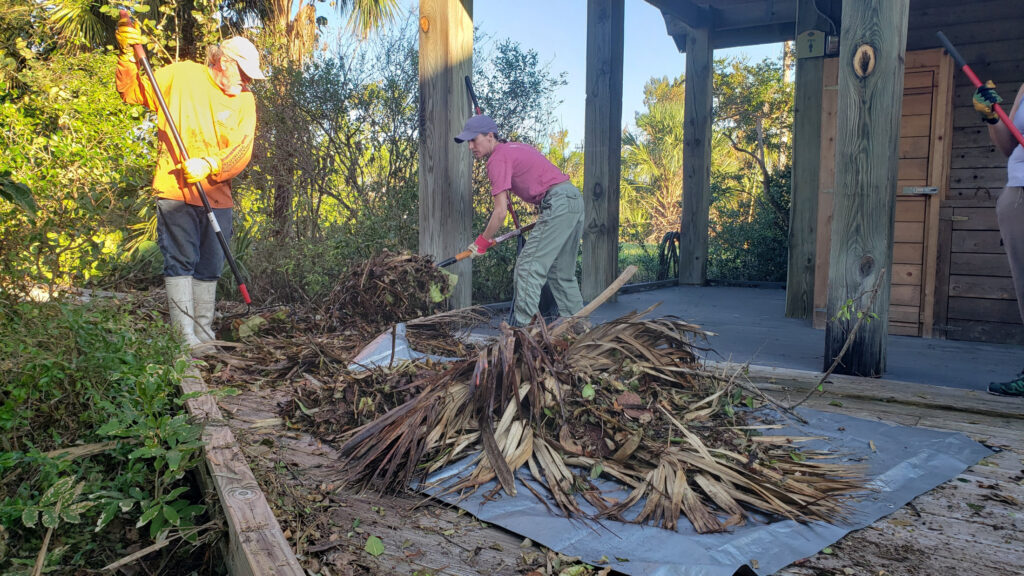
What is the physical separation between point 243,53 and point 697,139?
6.77 meters

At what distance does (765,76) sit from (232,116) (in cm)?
1529

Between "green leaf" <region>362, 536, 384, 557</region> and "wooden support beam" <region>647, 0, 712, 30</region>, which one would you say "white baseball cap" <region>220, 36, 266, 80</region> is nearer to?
"green leaf" <region>362, 536, 384, 557</region>

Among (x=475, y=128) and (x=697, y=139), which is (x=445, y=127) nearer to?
(x=475, y=128)

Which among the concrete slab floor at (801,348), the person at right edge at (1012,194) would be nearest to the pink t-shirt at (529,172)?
the concrete slab floor at (801,348)

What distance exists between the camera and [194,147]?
4.46m

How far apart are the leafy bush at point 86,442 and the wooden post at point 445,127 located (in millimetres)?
2438

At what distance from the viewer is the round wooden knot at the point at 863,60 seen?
3727 millimetres

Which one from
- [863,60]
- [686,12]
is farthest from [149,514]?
[686,12]

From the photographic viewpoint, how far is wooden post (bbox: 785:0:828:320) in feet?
22.0

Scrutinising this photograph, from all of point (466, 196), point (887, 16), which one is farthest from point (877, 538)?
point (466, 196)

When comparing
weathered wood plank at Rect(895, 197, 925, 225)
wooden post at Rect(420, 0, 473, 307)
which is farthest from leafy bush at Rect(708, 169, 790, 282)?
wooden post at Rect(420, 0, 473, 307)

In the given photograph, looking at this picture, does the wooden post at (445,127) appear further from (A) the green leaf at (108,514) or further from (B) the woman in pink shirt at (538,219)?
(A) the green leaf at (108,514)

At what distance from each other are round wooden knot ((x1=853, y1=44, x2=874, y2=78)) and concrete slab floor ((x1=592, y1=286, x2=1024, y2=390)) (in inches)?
66.3

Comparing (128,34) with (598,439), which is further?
(128,34)
